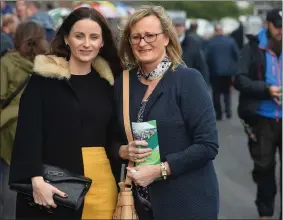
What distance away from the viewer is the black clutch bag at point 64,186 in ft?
11.0

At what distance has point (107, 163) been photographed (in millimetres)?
3553

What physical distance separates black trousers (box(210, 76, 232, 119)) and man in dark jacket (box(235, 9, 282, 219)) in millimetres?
7683

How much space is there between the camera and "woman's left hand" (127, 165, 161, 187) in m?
3.24

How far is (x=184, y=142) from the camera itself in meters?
3.27

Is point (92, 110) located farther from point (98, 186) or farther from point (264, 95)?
point (264, 95)

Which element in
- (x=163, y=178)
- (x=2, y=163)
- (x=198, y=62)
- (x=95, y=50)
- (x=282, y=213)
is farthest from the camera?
(x=198, y=62)

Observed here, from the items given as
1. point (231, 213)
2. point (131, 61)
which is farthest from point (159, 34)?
point (231, 213)

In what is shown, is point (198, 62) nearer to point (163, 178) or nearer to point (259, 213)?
point (259, 213)

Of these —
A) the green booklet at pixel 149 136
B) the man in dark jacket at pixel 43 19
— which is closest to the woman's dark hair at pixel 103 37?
the green booklet at pixel 149 136

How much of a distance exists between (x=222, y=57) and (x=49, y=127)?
10.4 metres

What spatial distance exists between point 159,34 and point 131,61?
30cm

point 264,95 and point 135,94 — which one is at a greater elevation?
point 135,94

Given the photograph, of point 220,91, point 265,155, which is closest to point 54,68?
point 265,155

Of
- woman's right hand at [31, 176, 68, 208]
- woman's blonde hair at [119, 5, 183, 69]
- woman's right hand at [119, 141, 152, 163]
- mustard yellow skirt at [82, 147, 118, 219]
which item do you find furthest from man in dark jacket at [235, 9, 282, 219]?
woman's right hand at [31, 176, 68, 208]
